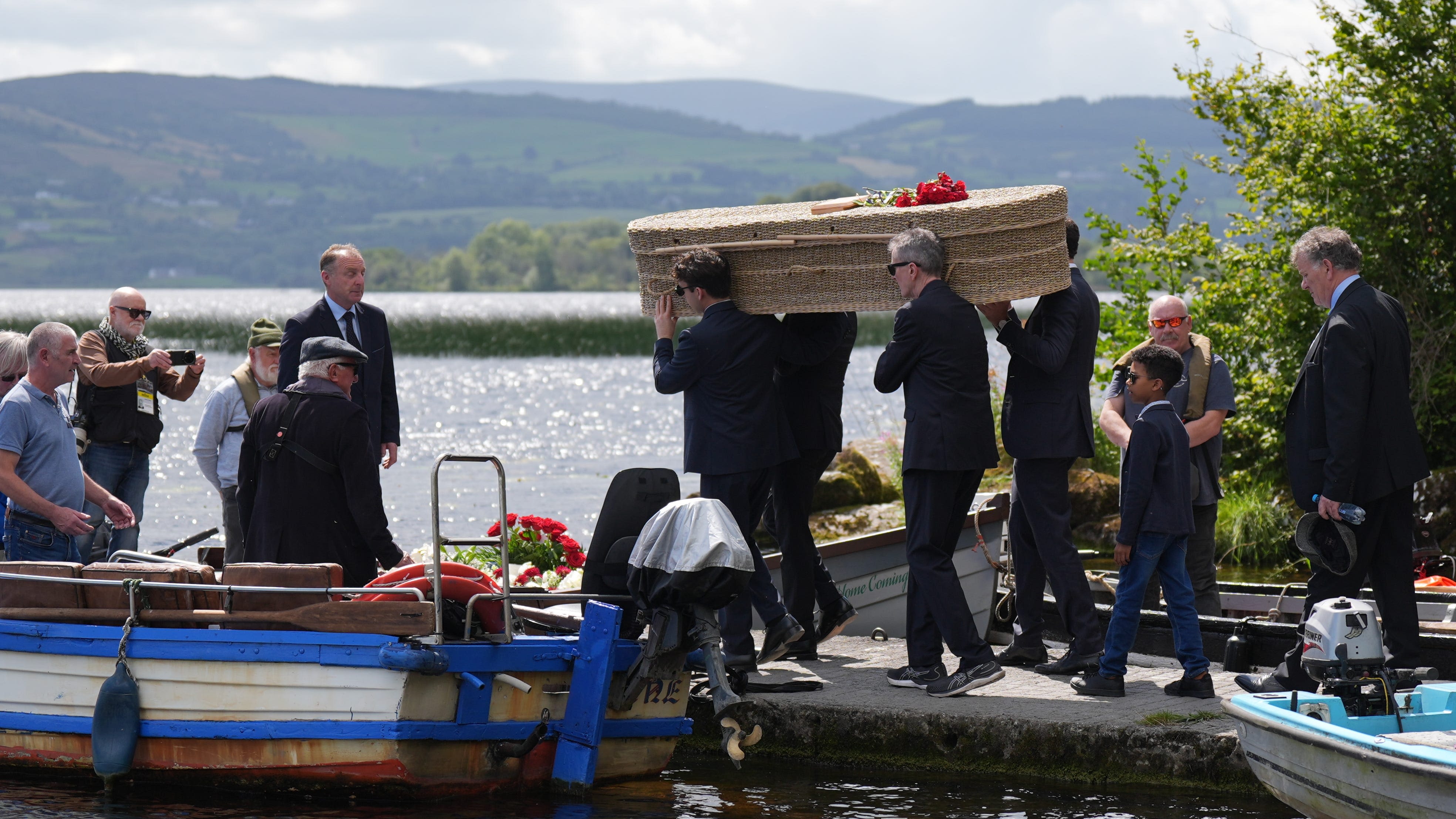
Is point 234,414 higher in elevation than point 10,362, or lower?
lower

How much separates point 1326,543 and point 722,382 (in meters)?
2.81

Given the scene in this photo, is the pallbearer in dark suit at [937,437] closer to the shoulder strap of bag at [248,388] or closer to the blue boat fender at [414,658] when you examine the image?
the blue boat fender at [414,658]

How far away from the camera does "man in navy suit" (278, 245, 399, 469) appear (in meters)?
8.09

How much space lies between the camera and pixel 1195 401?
25.6ft

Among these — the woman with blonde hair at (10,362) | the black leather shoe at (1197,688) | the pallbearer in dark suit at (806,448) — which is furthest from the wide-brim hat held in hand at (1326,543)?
the woman with blonde hair at (10,362)

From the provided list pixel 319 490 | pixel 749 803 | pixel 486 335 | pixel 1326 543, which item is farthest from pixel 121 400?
pixel 486 335

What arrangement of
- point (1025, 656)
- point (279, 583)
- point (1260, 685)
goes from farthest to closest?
1. point (1025, 656)
2. point (1260, 685)
3. point (279, 583)

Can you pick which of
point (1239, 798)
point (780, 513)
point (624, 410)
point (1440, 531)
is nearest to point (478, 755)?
point (780, 513)

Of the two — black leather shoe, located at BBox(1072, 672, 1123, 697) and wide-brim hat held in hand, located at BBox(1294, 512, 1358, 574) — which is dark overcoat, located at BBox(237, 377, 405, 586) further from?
wide-brim hat held in hand, located at BBox(1294, 512, 1358, 574)

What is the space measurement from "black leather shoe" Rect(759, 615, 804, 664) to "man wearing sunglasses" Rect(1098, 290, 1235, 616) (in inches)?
74.0

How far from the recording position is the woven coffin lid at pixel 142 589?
21.2 ft

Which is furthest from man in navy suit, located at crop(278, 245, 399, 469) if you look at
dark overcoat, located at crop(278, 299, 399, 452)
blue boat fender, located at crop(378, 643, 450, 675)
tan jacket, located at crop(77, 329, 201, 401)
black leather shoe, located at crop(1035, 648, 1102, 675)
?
black leather shoe, located at crop(1035, 648, 1102, 675)

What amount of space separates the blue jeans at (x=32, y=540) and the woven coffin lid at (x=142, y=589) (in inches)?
38.2

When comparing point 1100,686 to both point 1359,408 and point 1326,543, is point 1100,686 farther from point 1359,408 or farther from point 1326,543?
point 1359,408
